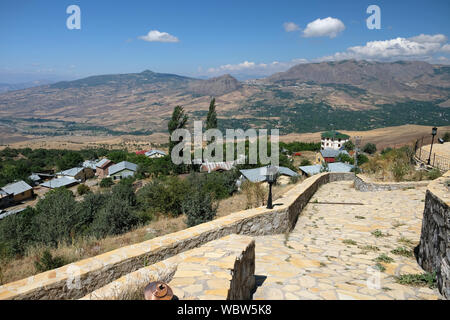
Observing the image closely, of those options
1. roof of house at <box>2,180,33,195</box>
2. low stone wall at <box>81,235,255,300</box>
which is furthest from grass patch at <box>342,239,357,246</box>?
roof of house at <box>2,180,33,195</box>

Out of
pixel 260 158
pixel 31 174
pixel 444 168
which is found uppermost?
pixel 444 168

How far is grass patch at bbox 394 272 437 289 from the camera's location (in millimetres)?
3885

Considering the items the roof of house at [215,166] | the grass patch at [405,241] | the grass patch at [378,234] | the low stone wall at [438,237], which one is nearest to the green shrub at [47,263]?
the low stone wall at [438,237]

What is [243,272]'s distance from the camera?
3471mm

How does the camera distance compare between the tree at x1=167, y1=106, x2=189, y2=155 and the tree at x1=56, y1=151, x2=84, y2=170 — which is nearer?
the tree at x1=167, y1=106, x2=189, y2=155


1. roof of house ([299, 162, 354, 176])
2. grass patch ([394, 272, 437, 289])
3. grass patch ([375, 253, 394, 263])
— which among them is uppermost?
grass patch ([394, 272, 437, 289])

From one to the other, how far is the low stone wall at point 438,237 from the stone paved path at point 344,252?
0.23 metres

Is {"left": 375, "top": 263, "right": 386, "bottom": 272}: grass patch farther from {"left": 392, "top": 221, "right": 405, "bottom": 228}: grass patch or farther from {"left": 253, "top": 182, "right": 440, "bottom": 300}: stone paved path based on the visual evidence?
{"left": 392, "top": 221, "right": 405, "bottom": 228}: grass patch

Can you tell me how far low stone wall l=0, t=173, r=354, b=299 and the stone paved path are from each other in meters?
0.57

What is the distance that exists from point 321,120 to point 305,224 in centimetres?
20521

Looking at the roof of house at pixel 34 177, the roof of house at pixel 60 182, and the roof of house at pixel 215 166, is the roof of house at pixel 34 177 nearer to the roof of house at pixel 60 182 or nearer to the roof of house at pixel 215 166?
the roof of house at pixel 60 182

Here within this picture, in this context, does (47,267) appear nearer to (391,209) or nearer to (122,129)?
(391,209)

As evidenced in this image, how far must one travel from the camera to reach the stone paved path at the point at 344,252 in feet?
12.4

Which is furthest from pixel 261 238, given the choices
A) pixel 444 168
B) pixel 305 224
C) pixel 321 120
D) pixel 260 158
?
pixel 321 120
